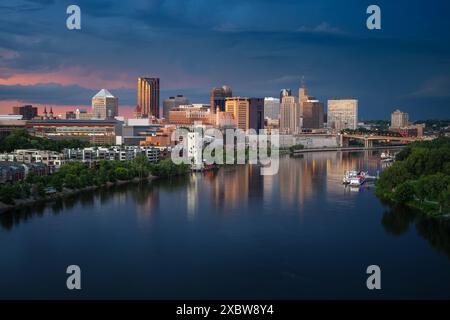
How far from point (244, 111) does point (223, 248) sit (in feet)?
80.4

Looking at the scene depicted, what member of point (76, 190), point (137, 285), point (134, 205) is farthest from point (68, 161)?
point (137, 285)

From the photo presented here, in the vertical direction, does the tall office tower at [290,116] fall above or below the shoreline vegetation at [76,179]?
above

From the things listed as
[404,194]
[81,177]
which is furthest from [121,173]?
[404,194]

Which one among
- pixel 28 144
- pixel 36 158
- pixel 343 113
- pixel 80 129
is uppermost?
pixel 343 113

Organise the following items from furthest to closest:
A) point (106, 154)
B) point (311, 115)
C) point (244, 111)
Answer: point (311, 115) → point (244, 111) → point (106, 154)

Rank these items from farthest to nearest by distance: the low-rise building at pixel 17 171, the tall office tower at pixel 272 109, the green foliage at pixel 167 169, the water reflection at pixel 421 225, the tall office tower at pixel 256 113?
1. the tall office tower at pixel 272 109
2. the tall office tower at pixel 256 113
3. the green foliage at pixel 167 169
4. the low-rise building at pixel 17 171
5. the water reflection at pixel 421 225

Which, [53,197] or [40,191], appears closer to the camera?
[40,191]

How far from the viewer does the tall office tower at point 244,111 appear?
96.5 ft

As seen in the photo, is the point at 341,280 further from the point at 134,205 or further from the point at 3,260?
the point at 134,205

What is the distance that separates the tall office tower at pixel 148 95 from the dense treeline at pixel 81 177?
22925 mm

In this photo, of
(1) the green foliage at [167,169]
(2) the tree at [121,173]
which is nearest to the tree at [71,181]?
(2) the tree at [121,173]

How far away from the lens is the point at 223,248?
5.25 meters

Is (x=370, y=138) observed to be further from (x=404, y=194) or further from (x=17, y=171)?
(x=17, y=171)

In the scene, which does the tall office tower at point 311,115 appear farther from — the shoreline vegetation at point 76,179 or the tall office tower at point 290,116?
the shoreline vegetation at point 76,179
